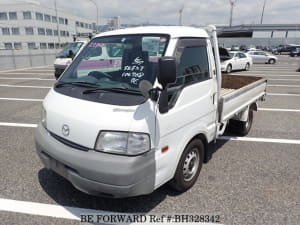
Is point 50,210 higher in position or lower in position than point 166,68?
lower

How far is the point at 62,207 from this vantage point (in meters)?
2.56

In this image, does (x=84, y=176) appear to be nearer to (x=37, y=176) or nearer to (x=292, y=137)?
(x=37, y=176)

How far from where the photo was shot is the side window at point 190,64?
255cm

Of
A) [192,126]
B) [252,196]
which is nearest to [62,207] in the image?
[192,126]

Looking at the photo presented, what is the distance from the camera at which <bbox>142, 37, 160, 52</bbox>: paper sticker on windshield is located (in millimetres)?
2557

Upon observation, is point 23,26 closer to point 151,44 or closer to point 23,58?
point 23,58

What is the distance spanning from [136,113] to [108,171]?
59 cm

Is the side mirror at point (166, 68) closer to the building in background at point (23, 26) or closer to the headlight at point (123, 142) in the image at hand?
the headlight at point (123, 142)

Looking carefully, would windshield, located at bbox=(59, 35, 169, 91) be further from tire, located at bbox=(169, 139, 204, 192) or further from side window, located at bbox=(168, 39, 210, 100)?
tire, located at bbox=(169, 139, 204, 192)

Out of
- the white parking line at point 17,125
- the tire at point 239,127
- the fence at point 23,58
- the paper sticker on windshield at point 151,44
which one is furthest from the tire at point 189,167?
the fence at point 23,58

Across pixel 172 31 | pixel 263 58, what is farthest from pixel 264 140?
pixel 263 58

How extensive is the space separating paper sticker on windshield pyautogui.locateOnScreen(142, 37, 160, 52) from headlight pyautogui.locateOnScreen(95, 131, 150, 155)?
1.09 meters

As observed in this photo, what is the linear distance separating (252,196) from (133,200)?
149 centimetres

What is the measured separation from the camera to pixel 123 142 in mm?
2031
